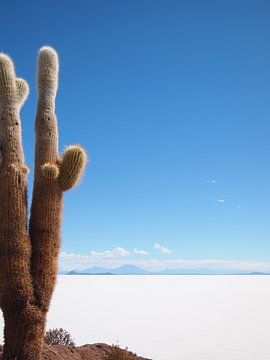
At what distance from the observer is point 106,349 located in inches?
348

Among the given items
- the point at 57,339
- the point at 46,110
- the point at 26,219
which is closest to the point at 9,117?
the point at 46,110

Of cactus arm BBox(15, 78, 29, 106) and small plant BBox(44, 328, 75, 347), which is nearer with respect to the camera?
cactus arm BBox(15, 78, 29, 106)

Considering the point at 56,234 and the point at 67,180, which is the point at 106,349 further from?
the point at 67,180

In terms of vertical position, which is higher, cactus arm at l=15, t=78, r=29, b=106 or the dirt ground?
cactus arm at l=15, t=78, r=29, b=106

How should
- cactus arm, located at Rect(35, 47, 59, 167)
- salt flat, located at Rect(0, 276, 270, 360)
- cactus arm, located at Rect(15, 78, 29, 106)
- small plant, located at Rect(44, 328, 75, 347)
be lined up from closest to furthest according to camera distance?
cactus arm, located at Rect(35, 47, 59, 167)
cactus arm, located at Rect(15, 78, 29, 106)
small plant, located at Rect(44, 328, 75, 347)
salt flat, located at Rect(0, 276, 270, 360)

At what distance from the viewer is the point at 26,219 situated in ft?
23.2

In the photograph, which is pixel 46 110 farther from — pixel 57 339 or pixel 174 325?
pixel 174 325

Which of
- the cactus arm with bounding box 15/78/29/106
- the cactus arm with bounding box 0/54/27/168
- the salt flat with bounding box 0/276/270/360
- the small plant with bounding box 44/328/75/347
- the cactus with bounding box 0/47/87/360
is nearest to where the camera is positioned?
the cactus with bounding box 0/47/87/360

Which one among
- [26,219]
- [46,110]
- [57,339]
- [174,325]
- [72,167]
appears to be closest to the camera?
[26,219]

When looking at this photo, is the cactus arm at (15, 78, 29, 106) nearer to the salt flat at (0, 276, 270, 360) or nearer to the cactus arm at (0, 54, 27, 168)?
the cactus arm at (0, 54, 27, 168)

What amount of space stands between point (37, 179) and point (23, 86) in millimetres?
1788

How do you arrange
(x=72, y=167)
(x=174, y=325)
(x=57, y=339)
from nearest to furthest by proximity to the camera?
(x=72, y=167), (x=57, y=339), (x=174, y=325)

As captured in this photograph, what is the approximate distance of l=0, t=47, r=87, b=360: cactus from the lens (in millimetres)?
6781

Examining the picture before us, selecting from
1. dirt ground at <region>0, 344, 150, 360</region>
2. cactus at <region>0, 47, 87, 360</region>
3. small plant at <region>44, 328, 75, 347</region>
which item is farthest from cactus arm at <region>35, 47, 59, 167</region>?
small plant at <region>44, 328, 75, 347</region>
